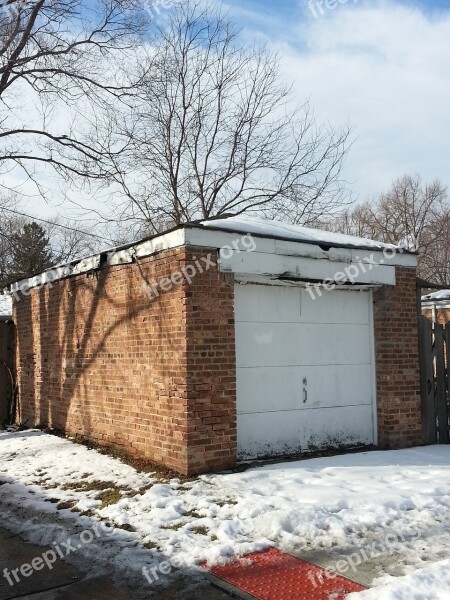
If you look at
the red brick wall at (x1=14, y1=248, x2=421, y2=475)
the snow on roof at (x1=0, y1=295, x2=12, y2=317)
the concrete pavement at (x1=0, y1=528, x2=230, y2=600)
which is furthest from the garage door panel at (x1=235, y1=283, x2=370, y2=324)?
the snow on roof at (x1=0, y1=295, x2=12, y2=317)

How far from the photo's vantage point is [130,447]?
757cm

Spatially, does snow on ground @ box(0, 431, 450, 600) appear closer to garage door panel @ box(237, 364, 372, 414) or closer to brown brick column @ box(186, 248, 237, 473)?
brown brick column @ box(186, 248, 237, 473)

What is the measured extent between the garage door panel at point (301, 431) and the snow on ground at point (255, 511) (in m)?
0.41

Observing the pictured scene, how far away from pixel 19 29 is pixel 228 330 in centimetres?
1076

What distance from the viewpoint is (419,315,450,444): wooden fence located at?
27.9ft

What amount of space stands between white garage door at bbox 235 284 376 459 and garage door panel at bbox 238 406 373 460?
0.01 metres

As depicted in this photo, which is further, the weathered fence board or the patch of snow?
the weathered fence board

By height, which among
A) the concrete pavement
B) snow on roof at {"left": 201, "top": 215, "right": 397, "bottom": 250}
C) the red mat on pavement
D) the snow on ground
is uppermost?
snow on roof at {"left": 201, "top": 215, "right": 397, "bottom": 250}

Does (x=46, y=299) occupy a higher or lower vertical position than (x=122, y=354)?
higher

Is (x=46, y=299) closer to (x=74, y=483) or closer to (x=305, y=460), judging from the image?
(x=74, y=483)

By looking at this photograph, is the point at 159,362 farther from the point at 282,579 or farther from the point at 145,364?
the point at 282,579

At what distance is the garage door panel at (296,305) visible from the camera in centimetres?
714

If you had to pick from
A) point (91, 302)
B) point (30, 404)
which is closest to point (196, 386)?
point (91, 302)

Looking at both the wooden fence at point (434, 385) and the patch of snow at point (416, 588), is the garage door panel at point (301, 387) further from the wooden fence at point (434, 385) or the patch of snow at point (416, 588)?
the patch of snow at point (416, 588)
